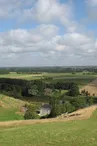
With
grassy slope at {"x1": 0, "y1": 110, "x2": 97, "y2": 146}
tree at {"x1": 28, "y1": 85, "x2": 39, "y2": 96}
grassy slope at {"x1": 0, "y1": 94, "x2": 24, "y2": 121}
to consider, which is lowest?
tree at {"x1": 28, "y1": 85, "x2": 39, "y2": 96}

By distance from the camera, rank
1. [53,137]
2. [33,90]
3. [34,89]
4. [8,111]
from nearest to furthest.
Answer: [53,137]
[8,111]
[33,90]
[34,89]

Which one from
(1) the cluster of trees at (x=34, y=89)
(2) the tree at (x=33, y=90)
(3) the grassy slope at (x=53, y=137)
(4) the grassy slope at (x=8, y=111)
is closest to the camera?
(3) the grassy slope at (x=53, y=137)

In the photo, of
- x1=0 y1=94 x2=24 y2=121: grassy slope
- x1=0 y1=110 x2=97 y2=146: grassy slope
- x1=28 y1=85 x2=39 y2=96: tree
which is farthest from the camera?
x1=28 y1=85 x2=39 y2=96: tree

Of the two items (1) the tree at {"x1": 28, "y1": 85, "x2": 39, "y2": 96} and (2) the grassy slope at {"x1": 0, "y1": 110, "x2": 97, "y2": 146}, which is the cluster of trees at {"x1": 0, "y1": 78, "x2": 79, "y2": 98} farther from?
(2) the grassy slope at {"x1": 0, "y1": 110, "x2": 97, "y2": 146}

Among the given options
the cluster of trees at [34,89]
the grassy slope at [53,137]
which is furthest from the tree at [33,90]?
the grassy slope at [53,137]

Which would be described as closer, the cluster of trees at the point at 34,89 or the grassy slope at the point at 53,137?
the grassy slope at the point at 53,137

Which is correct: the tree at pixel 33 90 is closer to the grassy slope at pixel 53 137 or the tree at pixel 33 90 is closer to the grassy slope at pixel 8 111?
the grassy slope at pixel 8 111

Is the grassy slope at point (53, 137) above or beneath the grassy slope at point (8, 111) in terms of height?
above

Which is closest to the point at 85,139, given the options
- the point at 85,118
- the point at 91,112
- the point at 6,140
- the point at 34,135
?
the point at 34,135

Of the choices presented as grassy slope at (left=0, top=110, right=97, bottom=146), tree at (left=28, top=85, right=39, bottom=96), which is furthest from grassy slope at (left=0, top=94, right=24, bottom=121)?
tree at (left=28, top=85, right=39, bottom=96)

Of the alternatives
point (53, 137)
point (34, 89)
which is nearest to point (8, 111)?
point (53, 137)

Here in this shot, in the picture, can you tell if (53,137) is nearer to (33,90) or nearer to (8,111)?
(8,111)
